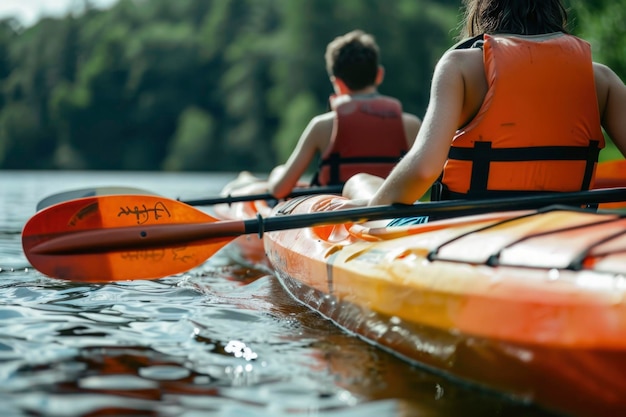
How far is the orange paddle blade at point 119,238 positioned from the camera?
124 inches

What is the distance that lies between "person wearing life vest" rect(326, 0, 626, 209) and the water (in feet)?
2.19

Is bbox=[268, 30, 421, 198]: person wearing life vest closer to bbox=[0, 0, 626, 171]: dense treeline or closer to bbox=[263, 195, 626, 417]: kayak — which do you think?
bbox=[263, 195, 626, 417]: kayak

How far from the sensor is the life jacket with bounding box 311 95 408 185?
4938 mm

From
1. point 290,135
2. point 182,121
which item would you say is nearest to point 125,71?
point 182,121

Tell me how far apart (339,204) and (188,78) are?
41.8 m

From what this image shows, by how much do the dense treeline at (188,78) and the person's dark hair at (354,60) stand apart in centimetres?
2274

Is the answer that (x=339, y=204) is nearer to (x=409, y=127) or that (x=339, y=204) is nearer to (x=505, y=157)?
(x=505, y=157)

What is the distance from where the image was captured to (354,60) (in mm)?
4930

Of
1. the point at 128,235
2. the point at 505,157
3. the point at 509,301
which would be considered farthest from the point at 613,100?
the point at 128,235

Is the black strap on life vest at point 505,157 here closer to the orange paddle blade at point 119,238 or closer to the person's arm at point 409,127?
the orange paddle blade at point 119,238

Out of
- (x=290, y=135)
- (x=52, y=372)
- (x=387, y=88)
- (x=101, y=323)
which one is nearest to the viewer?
(x=52, y=372)

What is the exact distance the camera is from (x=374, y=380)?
2.42 meters

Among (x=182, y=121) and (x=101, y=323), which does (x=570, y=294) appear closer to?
(x=101, y=323)

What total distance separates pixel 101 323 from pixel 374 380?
120 cm
